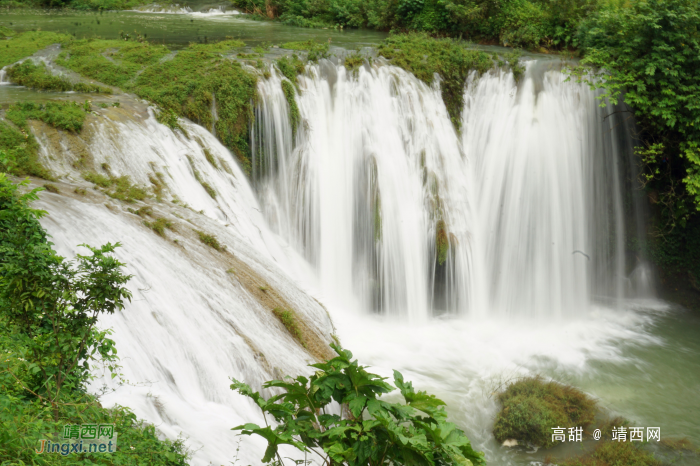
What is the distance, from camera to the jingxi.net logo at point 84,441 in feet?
12.5

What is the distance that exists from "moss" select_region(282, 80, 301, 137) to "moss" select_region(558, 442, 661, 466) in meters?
8.73

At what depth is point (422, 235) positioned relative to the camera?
12.5 metres

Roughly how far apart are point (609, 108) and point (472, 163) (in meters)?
3.77

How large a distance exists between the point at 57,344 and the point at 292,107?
8723mm

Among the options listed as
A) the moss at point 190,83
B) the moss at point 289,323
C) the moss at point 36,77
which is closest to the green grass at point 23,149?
the moss at point 190,83

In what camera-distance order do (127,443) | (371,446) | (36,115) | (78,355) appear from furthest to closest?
(36,115) < (78,355) < (127,443) < (371,446)

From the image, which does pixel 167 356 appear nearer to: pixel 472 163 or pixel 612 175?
pixel 472 163

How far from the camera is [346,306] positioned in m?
11.8

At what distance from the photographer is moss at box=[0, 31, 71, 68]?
1318 centimetres

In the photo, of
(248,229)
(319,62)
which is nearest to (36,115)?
(248,229)

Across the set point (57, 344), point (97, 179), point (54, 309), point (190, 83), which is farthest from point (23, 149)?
point (57, 344)

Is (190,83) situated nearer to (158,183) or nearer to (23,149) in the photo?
(158,183)

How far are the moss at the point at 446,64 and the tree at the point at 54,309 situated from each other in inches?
432

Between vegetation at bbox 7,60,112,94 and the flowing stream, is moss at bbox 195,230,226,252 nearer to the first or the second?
the flowing stream
